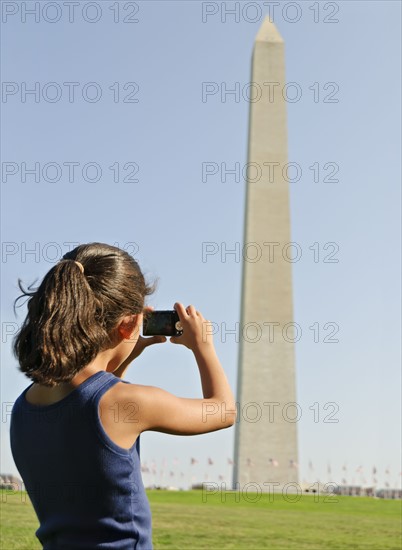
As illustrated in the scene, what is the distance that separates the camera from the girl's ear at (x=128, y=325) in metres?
2.03

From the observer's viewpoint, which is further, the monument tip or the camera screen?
the monument tip

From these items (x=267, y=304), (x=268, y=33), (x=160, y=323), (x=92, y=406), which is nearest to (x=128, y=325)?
(x=160, y=323)

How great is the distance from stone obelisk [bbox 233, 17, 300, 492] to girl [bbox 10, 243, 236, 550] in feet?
102

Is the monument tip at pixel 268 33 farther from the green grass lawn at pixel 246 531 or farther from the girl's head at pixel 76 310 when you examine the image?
the girl's head at pixel 76 310

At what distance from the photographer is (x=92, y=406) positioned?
1.87 m

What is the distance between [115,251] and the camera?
2.05m

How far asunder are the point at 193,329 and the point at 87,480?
438 millimetres

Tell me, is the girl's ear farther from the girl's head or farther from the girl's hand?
the girl's hand

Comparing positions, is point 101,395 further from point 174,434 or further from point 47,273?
point 47,273

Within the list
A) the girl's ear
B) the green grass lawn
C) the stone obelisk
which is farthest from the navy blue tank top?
the stone obelisk

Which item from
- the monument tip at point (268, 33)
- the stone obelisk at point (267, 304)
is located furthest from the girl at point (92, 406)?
the monument tip at point (268, 33)

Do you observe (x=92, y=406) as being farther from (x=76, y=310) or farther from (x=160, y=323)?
(x=160, y=323)

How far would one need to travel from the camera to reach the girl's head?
6.26 ft

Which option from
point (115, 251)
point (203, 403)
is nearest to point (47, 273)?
point (115, 251)
